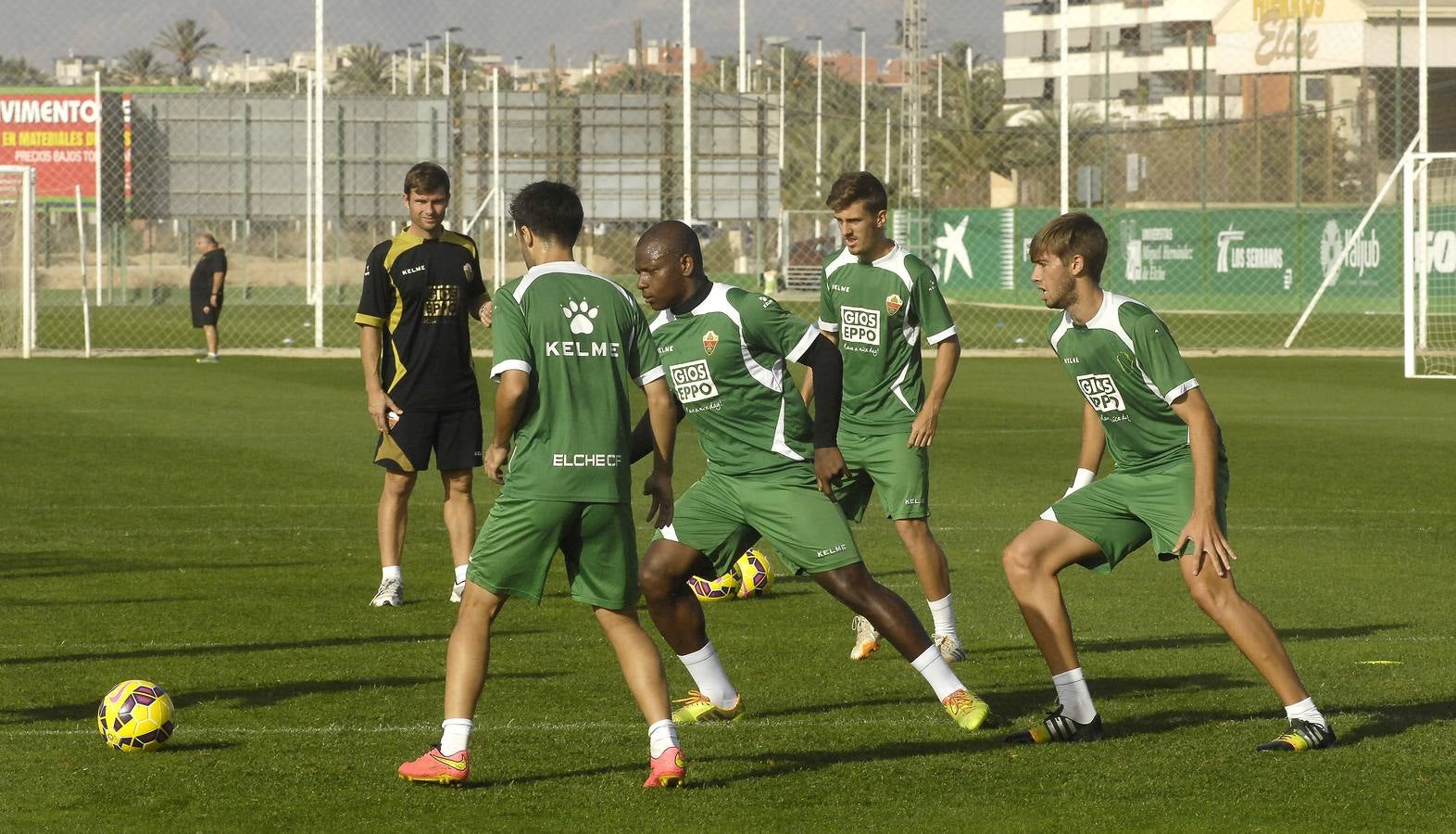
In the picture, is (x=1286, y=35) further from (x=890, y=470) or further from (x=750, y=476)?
(x=750, y=476)

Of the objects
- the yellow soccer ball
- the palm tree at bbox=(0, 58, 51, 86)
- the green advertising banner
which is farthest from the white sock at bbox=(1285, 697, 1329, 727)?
the palm tree at bbox=(0, 58, 51, 86)

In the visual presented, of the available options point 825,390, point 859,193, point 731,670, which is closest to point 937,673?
point 825,390

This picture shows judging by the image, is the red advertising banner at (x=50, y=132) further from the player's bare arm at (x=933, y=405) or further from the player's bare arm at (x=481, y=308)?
the player's bare arm at (x=933, y=405)

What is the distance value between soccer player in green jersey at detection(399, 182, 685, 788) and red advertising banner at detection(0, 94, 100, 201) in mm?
59186

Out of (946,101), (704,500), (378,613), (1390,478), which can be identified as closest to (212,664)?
(378,613)

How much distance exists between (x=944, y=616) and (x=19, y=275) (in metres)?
27.3

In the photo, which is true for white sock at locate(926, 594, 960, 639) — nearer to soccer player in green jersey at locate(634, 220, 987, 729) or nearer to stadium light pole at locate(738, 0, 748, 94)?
soccer player in green jersey at locate(634, 220, 987, 729)

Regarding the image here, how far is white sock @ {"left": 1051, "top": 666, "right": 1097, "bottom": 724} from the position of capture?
22.8ft

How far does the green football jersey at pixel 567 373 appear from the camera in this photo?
6.17 metres

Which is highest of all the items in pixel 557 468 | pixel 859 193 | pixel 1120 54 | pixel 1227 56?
pixel 1120 54

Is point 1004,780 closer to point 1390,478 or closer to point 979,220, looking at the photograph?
point 1390,478

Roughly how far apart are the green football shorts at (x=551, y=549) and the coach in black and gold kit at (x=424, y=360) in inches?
137

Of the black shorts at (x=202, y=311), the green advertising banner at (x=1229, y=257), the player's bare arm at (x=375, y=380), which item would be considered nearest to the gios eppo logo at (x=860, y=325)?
the player's bare arm at (x=375, y=380)

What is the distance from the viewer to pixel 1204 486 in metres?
6.49
